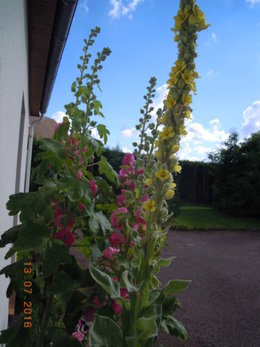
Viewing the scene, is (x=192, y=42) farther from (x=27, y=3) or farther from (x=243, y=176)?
(x=243, y=176)

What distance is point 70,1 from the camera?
2.08 m

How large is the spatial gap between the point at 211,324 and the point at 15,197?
3600mm

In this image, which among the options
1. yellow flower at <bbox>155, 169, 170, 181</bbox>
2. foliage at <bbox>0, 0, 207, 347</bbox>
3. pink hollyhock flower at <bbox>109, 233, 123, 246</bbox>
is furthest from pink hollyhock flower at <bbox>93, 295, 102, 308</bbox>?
yellow flower at <bbox>155, 169, 170, 181</bbox>

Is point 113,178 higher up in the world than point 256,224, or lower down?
higher up

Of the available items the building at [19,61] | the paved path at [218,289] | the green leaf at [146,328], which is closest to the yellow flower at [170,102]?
the green leaf at [146,328]

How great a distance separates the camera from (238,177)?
14.2m

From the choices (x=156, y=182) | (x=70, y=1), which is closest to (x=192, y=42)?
(x=156, y=182)

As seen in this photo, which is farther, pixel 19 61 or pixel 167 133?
pixel 19 61

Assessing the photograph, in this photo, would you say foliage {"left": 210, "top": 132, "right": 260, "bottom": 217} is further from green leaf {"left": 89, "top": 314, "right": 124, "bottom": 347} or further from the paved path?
green leaf {"left": 89, "top": 314, "right": 124, "bottom": 347}

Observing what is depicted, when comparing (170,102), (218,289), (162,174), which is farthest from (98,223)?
(218,289)

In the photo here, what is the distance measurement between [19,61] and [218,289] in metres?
4.94

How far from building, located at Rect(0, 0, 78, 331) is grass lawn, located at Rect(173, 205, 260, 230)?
25.4 ft

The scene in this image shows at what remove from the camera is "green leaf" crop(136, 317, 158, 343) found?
89 centimetres
